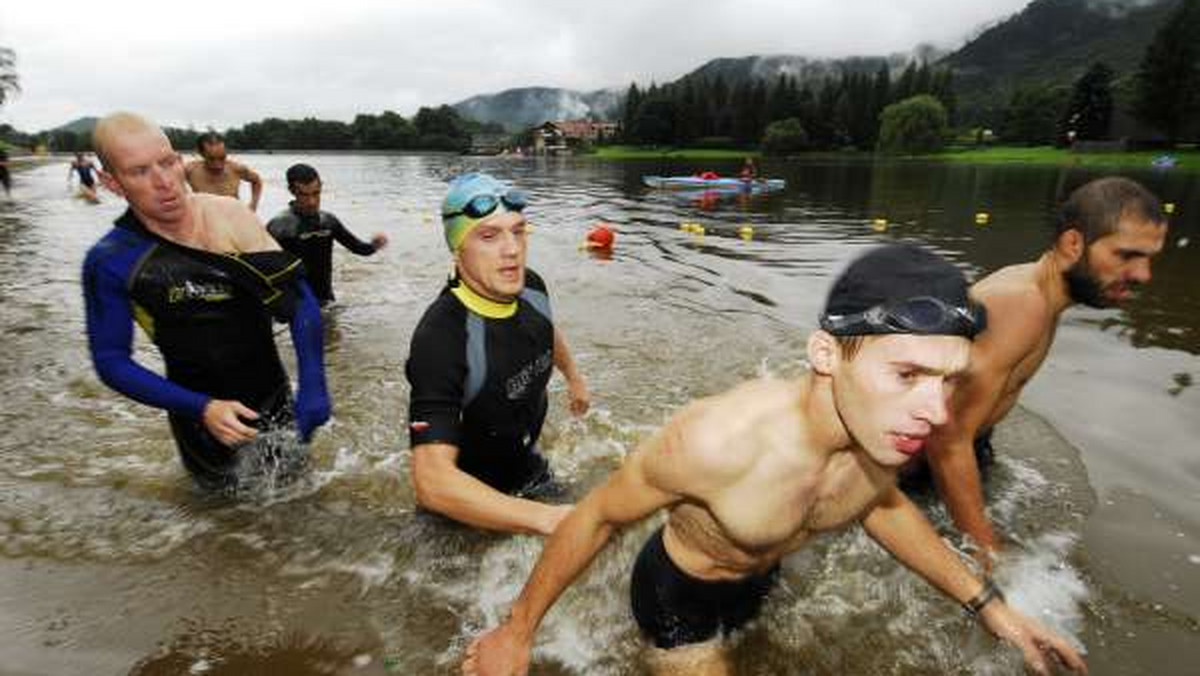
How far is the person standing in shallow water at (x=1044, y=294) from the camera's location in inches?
→ 144

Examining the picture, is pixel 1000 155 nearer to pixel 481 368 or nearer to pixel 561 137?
pixel 561 137

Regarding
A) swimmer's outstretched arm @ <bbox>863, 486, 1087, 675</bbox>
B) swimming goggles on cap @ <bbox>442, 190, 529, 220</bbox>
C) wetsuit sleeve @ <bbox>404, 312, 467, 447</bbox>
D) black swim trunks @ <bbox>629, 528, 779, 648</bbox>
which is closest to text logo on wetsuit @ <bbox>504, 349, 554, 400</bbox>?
wetsuit sleeve @ <bbox>404, 312, 467, 447</bbox>

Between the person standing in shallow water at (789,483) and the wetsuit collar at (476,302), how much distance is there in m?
1.37

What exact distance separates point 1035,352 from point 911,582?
5.54 ft

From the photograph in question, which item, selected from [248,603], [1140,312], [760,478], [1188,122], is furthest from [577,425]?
[1188,122]

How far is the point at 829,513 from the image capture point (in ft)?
8.63

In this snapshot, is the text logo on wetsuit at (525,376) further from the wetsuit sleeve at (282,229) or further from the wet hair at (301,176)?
the wetsuit sleeve at (282,229)

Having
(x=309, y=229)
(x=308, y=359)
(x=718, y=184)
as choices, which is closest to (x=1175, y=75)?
(x=718, y=184)

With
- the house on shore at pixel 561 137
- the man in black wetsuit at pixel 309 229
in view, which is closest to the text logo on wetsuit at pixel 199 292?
the man in black wetsuit at pixel 309 229

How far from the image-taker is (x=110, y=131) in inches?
129

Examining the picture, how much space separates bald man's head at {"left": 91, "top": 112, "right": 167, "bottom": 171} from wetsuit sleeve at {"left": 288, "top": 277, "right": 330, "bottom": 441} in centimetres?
107

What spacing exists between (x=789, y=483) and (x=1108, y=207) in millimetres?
2864

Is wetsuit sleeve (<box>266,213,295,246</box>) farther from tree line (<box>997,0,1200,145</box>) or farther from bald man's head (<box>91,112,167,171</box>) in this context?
tree line (<box>997,0,1200,145</box>)

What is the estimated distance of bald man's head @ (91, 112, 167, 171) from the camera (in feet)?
10.7
